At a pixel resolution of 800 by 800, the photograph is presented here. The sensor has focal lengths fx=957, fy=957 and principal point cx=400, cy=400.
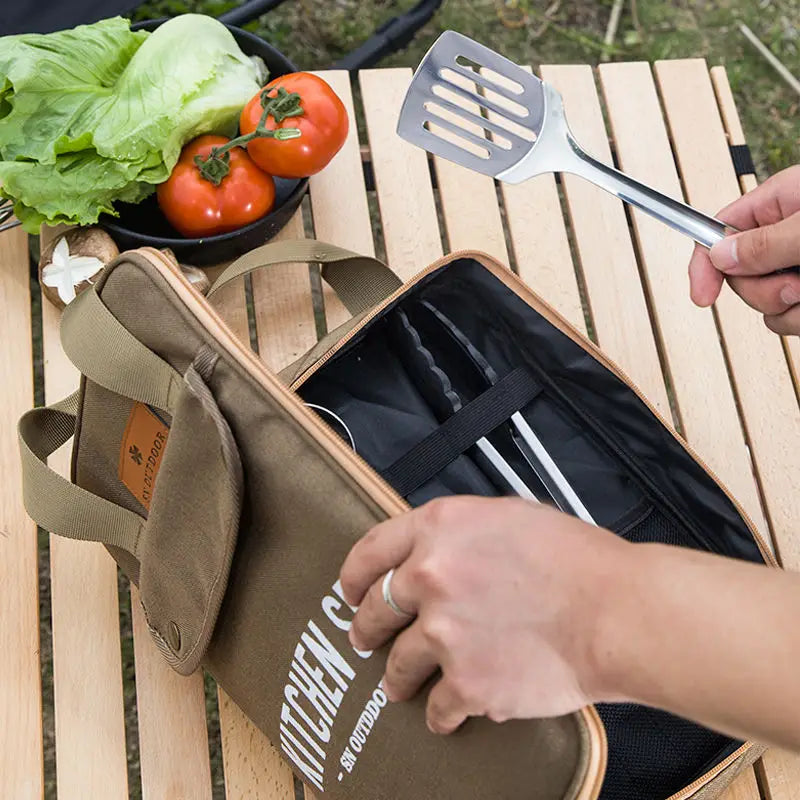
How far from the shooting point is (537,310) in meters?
0.94

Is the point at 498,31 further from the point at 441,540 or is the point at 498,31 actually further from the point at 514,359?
the point at 441,540

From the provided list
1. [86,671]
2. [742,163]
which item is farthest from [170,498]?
[742,163]

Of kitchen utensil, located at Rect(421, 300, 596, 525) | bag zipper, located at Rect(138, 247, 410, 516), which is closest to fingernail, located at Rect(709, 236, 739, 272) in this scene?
kitchen utensil, located at Rect(421, 300, 596, 525)

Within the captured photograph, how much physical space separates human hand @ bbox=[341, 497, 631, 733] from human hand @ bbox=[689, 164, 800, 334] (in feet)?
1.22

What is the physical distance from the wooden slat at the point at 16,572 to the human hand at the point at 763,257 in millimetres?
728

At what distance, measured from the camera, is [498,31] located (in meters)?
1.76

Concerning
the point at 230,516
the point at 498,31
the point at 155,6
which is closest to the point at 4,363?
the point at 230,516

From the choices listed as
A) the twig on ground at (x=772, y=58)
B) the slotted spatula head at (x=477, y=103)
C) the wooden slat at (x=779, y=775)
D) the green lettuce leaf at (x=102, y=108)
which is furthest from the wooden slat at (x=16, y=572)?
the twig on ground at (x=772, y=58)

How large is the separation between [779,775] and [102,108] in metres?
1.00

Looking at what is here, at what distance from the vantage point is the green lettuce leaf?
1.01 metres

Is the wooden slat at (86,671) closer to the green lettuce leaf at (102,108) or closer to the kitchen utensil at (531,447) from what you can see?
the green lettuce leaf at (102,108)

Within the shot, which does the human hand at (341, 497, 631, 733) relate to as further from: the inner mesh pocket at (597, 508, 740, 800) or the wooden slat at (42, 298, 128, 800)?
the wooden slat at (42, 298, 128, 800)

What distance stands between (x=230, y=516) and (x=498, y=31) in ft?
4.38

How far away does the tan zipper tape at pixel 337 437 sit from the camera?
0.62m
